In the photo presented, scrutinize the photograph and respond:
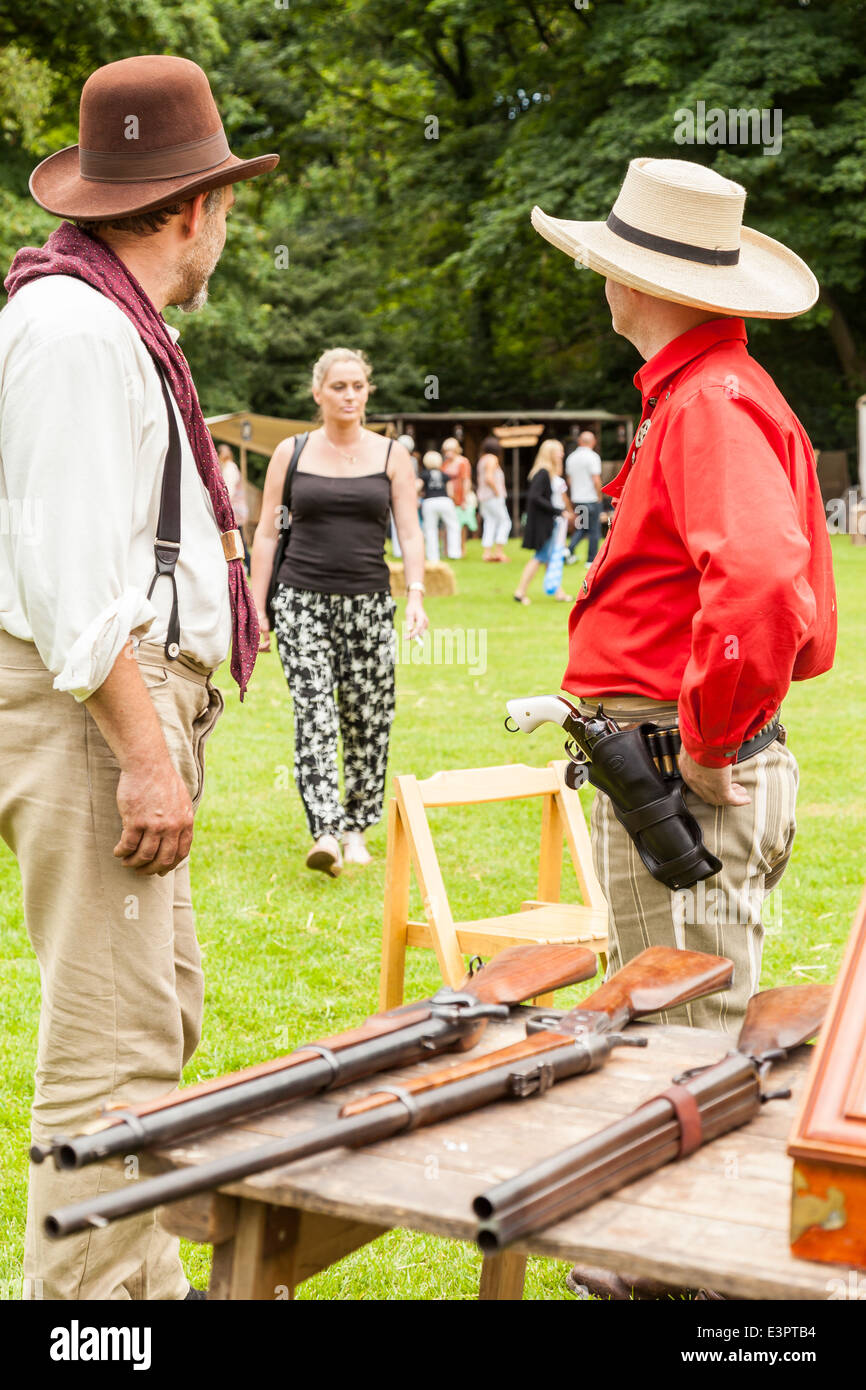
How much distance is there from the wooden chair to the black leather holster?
1.29m

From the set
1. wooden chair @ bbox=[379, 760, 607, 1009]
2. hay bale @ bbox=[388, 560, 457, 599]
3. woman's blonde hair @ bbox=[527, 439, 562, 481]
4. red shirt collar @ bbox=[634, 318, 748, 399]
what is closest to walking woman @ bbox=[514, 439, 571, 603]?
woman's blonde hair @ bbox=[527, 439, 562, 481]

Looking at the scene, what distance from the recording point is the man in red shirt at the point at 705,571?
276 centimetres

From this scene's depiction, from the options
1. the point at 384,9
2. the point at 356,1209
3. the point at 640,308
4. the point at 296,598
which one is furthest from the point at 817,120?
the point at 356,1209

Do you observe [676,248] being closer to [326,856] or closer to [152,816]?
[152,816]

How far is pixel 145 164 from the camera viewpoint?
2822 millimetres

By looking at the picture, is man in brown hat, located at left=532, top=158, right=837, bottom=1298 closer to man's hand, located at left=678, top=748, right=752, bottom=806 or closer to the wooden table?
man's hand, located at left=678, top=748, right=752, bottom=806

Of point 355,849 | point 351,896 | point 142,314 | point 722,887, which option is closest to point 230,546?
point 142,314

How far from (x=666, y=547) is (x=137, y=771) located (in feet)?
3.79

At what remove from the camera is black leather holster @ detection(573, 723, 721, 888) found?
3059 mm

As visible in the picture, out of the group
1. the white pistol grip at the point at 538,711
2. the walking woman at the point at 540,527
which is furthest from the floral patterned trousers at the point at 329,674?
the walking woman at the point at 540,527

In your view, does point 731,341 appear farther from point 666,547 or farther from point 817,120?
point 817,120

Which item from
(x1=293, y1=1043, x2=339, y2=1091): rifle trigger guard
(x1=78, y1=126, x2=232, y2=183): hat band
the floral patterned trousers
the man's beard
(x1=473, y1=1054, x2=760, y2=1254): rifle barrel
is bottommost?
the floral patterned trousers

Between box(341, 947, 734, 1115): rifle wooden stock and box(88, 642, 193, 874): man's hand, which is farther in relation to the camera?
box(88, 642, 193, 874): man's hand

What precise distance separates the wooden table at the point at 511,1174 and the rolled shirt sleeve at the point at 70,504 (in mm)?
925
